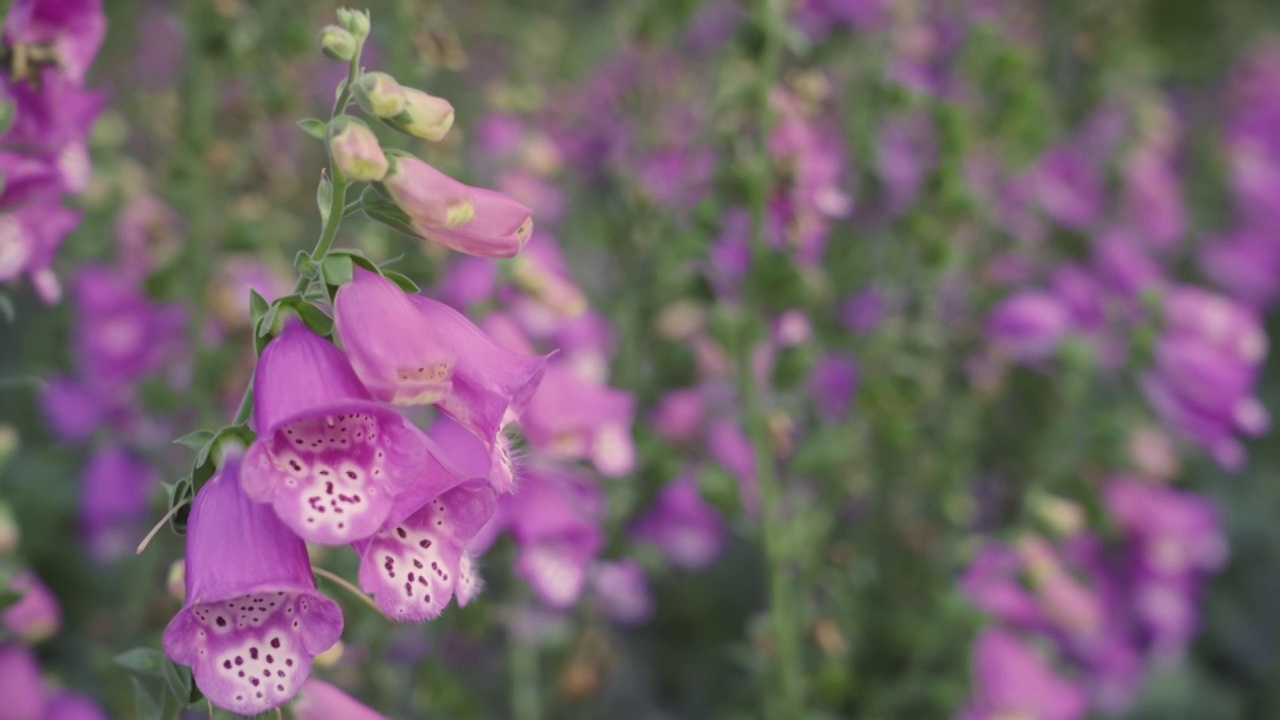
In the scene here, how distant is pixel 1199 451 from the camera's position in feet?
6.31

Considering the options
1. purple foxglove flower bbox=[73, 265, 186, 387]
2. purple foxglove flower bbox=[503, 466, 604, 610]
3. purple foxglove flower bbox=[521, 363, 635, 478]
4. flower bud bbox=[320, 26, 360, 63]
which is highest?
flower bud bbox=[320, 26, 360, 63]

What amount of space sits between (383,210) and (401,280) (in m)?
0.04

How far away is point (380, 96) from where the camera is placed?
51 cm

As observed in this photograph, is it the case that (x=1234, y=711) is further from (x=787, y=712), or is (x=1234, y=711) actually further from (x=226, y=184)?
(x=226, y=184)

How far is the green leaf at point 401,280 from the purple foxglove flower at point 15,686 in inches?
21.0

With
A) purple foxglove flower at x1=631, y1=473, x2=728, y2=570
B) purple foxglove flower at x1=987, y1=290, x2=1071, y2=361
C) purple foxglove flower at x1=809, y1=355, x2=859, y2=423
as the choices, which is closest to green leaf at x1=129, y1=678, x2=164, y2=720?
purple foxglove flower at x1=631, y1=473, x2=728, y2=570

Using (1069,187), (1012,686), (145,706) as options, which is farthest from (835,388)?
(145,706)

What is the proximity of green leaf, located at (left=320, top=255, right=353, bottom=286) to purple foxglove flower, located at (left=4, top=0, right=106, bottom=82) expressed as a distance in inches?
12.7

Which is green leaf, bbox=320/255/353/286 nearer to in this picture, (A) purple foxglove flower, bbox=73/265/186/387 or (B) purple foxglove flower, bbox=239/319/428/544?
(B) purple foxglove flower, bbox=239/319/428/544

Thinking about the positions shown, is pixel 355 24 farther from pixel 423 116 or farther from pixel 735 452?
pixel 735 452

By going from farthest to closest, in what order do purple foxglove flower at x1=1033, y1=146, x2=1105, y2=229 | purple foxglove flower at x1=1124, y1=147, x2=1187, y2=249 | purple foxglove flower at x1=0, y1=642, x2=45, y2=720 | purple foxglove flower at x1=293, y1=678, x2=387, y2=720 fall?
purple foxglove flower at x1=1124, y1=147, x2=1187, y2=249 < purple foxglove flower at x1=1033, y1=146, x2=1105, y2=229 < purple foxglove flower at x1=0, y1=642, x2=45, y2=720 < purple foxglove flower at x1=293, y1=678, x2=387, y2=720

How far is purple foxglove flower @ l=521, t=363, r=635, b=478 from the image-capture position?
0.99m

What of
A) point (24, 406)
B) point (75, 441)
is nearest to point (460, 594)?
point (75, 441)

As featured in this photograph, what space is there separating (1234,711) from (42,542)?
1612mm
